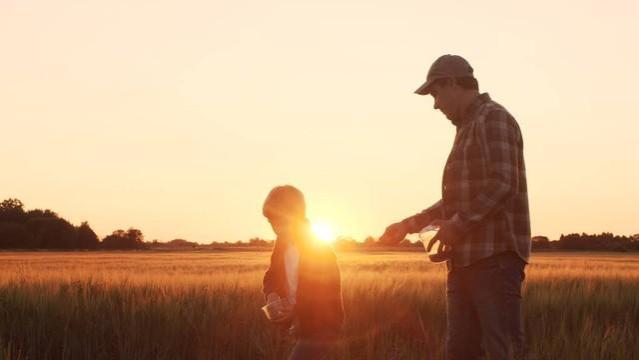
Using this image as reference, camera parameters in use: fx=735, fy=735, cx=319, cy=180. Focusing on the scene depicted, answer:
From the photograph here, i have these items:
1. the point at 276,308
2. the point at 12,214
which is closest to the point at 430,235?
the point at 276,308

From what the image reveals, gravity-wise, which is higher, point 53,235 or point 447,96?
point 53,235

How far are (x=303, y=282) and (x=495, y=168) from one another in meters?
1.19

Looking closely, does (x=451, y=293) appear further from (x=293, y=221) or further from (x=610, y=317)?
(x=610, y=317)

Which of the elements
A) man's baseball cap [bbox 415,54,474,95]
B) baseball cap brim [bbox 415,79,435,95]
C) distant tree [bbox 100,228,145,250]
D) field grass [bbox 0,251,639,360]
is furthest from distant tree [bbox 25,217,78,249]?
man's baseball cap [bbox 415,54,474,95]

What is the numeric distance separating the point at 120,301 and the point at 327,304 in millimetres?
3907

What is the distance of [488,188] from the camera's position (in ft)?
11.3

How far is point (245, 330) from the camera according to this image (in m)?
6.60

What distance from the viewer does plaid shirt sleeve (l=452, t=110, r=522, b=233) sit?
3.44m

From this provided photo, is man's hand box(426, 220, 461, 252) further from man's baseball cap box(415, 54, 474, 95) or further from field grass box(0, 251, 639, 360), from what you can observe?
field grass box(0, 251, 639, 360)

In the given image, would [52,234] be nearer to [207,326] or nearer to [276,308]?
[207,326]

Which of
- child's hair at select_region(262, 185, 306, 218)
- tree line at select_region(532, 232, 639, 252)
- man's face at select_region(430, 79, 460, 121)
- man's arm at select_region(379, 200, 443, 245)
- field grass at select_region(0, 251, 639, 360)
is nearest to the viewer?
man's face at select_region(430, 79, 460, 121)

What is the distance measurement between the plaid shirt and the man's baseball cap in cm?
17

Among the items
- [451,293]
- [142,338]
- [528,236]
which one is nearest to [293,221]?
[451,293]

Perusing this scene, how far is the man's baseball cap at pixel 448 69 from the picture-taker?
12.1ft
